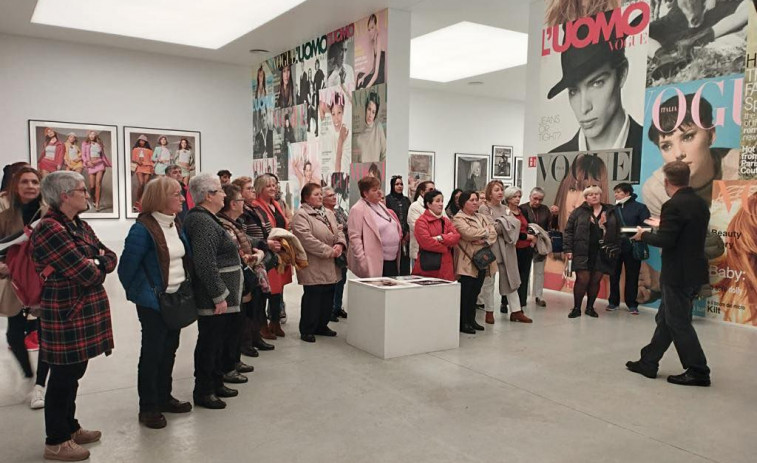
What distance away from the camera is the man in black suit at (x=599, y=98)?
828 centimetres

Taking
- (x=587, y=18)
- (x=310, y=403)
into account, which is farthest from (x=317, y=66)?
(x=310, y=403)

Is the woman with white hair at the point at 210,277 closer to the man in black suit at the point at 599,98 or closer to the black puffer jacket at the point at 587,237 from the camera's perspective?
the black puffer jacket at the point at 587,237

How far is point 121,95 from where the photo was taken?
541 inches

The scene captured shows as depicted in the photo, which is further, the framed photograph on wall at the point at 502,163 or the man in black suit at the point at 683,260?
the framed photograph on wall at the point at 502,163

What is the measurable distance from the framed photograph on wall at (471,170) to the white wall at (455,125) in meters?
0.17

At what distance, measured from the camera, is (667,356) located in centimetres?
592

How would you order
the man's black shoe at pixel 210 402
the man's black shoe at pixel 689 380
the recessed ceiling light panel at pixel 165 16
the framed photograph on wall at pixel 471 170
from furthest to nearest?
the framed photograph on wall at pixel 471 170 < the recessed ceiling light panel at pixel 165 16 < the man's black shoe at pixel 689 380 < the man's black shoe at pixel 210 402

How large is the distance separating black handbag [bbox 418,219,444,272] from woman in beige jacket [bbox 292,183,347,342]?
89cm

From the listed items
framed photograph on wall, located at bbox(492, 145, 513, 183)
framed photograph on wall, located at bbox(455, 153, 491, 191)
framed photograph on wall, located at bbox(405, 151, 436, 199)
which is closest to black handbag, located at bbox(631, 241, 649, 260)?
framed photograph on wall, located at bbox(405, 151, 436, 199)

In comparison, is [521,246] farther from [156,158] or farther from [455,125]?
[455,125]

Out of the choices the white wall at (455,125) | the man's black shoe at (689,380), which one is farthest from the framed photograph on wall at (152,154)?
the man's black shoe at (689,380)

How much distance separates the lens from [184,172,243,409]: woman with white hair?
403 cm

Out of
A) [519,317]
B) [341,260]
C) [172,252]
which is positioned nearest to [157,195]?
[172,252]

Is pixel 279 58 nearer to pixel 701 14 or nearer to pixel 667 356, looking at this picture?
pixel 701 14
